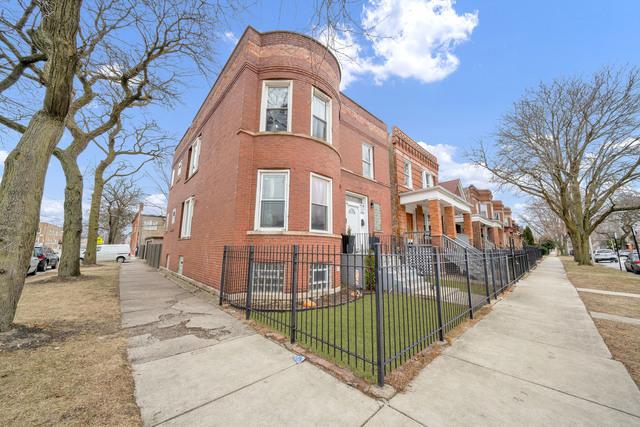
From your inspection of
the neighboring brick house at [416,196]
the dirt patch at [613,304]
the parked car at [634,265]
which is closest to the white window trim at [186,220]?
the neighboring brick house at [416,196]

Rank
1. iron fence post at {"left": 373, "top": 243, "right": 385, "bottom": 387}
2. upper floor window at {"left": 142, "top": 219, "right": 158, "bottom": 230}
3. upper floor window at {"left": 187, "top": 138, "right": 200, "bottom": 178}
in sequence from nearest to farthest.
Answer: iron fence post at {"left": 373, "top": 243, "right": 385, "bottom": 387}, upper floor window at {"left": 187, "top": 138, "right": 200, "bottom": 178}, upper floor window at {"left": 142, "top": 219, "right": 158, "bottom": 230}

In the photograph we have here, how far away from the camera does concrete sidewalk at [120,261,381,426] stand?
7.81ft

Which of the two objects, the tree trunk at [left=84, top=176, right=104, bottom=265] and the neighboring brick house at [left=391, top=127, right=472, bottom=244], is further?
the tree trunk at [left=84, top=176, right=104, bottom=265]

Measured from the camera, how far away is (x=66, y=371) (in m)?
3.08

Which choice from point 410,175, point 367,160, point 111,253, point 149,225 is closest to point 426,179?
point 410,175

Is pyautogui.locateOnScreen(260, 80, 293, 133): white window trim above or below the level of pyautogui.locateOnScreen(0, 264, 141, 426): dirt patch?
above

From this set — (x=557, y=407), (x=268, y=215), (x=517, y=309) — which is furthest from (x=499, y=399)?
(x=268, y=215)

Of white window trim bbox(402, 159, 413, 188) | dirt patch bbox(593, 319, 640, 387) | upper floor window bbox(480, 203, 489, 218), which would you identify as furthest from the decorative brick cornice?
upper floor window bbox(480, 203, 489, 218)

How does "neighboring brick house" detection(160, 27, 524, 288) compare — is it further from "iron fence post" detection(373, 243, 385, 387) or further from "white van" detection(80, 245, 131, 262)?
"white van" detection(80, 245, 131, 262)

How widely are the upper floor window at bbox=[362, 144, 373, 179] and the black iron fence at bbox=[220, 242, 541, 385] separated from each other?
238 inches

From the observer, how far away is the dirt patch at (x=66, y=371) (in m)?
2.33

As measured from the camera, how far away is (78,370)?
3111 millimetres

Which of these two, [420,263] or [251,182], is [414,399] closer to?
[420,263]

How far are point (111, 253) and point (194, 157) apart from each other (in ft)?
74.6
